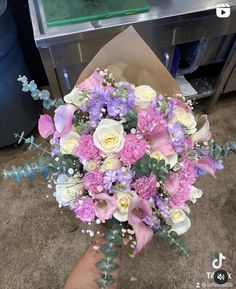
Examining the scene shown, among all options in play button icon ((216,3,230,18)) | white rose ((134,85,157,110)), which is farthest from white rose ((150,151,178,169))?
play button icon ((216,3,230,18))

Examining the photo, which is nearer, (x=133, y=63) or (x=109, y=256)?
(x=109, y=256)

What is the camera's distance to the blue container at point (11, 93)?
42.6 inches

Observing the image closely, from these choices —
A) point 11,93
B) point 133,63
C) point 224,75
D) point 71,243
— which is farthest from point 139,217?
point 224,75

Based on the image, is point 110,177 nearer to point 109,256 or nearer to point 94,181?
point 94,181

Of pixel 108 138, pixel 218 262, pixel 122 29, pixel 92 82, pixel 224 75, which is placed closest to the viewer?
pixel 108 138

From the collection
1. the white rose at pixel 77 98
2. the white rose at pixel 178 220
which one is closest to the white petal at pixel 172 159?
the white rose at pixel 178 220

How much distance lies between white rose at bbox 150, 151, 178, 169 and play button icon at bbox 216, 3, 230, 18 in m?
0.74

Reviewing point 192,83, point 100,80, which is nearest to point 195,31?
point 192,83

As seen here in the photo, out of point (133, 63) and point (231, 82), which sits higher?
point (133, 63)

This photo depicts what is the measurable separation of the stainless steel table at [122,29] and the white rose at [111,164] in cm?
58

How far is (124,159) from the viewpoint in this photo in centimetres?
50

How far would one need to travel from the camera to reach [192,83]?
1561 millimetres

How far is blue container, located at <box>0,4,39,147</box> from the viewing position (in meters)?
1.08

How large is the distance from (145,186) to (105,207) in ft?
0.30
